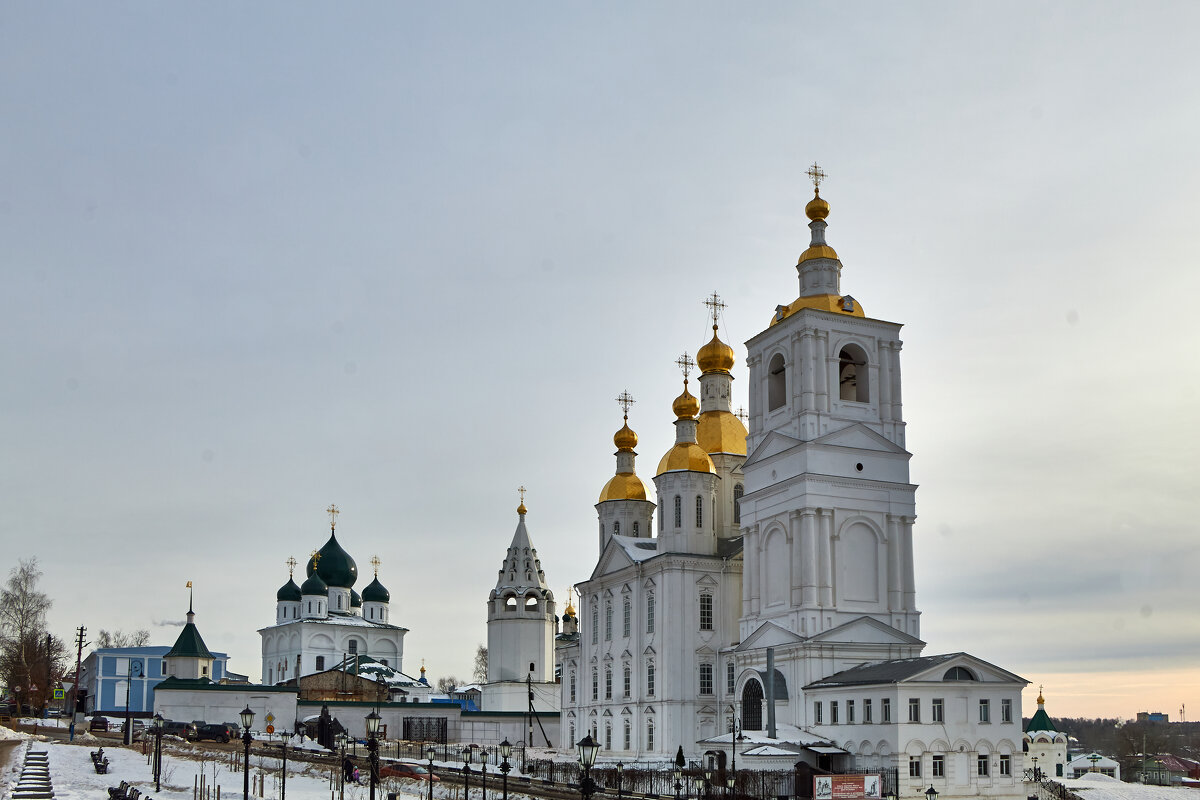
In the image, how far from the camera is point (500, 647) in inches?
3014

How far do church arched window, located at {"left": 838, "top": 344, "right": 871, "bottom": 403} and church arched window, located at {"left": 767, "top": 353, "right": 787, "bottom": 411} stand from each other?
2.27 metres

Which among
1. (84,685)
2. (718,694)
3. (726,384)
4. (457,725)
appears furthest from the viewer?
(84,685)

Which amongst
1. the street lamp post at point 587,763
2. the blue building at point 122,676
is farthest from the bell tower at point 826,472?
the blue building at point 122,676

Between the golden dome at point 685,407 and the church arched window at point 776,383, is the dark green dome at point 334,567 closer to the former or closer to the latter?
the golden dome at point 685,407

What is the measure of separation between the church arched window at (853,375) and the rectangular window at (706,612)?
35.2 ft

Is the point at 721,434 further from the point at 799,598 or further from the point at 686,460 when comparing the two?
Result: the point at 799,598

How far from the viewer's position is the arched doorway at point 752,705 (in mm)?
45875

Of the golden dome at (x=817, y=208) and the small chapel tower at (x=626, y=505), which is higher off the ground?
the golden dome at (x=817, y=208)

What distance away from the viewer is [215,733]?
2404 inches

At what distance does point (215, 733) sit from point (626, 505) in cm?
2269

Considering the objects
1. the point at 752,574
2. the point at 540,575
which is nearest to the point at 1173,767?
the point at 540,575

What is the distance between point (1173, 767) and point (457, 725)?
148 ft

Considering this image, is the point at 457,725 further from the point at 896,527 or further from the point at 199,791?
the point at 199,791

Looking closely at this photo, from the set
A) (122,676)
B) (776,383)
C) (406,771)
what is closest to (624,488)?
(776,383)
